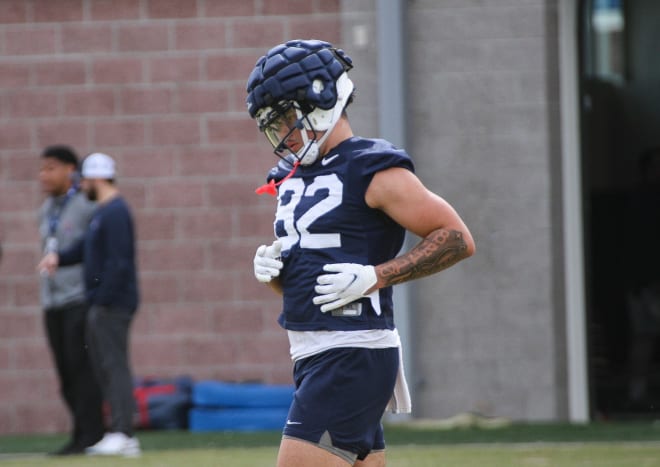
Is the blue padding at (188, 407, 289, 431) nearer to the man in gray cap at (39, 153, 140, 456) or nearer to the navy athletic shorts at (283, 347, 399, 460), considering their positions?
the man in gray cap at (39, 153, 140, 456)

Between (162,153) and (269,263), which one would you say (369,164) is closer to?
(269,263)

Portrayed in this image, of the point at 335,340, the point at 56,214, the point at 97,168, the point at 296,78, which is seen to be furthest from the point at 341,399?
the point at 56,214

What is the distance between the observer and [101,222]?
8.55 metres

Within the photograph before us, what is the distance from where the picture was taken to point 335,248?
3844 millimetres

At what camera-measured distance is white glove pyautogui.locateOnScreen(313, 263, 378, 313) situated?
12.3 feet

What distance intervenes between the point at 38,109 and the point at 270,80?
7036 mm

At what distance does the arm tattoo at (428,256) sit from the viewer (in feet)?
12.6

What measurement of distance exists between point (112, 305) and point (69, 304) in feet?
1.23

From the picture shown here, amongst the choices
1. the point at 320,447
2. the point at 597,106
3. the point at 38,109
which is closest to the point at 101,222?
the point at 38,109

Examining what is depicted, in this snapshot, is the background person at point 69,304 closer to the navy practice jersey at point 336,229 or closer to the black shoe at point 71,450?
the black shoe at point 71,450

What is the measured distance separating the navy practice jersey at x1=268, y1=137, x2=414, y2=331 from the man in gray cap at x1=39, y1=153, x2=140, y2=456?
4728 mm

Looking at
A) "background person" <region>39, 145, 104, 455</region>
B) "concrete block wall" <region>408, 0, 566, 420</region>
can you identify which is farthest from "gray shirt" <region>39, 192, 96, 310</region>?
"concrete block wall" <region>408, 0, 566, 420</region>

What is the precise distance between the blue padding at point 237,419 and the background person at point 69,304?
4.24 feet

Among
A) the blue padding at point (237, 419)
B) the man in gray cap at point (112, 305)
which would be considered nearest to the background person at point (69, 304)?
the man in gray cap at point (112, 305)
